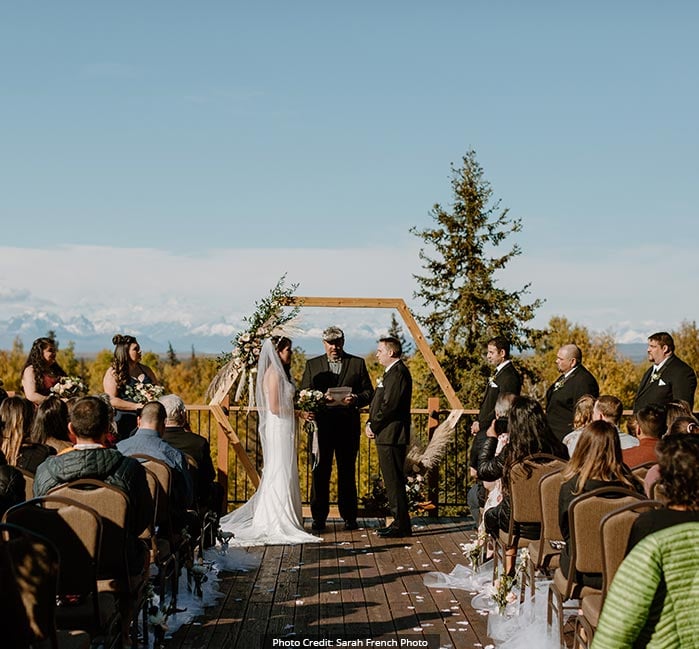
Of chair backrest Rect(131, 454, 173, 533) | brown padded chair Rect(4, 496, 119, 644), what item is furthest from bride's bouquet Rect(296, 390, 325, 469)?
brown padded chair Rect(4, 496, 119, 644)

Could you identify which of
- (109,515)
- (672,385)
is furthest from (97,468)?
(672,385)

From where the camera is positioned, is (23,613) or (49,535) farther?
(49,535)

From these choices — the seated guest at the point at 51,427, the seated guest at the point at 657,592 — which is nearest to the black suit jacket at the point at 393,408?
the seated guest at the point at 51,427

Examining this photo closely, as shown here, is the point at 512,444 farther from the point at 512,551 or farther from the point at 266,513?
the point at 266,513

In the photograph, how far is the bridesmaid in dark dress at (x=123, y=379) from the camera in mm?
9305

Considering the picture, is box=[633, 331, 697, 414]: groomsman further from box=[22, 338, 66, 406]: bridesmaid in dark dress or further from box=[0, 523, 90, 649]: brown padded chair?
box=[0, 523, 90, 649]: brown padded chair

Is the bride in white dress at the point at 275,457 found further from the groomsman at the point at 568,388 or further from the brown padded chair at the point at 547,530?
the brown padded chair at the point at 547,530

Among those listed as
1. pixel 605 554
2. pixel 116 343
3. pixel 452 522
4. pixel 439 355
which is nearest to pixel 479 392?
pixel 439 355

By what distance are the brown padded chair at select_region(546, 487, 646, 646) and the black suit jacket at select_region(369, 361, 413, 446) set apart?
458cm

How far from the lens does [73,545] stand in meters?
4.30

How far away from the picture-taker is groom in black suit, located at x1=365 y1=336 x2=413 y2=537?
31.1 feet

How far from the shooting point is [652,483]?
16.4 ft

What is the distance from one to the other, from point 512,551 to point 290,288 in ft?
15.0

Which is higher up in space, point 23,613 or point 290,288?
point 290,288
